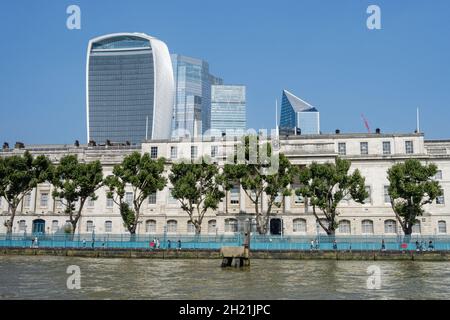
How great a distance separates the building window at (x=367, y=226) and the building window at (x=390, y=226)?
83.0 inches

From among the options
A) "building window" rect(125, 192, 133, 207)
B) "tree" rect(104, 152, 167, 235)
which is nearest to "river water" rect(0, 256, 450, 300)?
"tree" rect(104, 152, 167, 235)

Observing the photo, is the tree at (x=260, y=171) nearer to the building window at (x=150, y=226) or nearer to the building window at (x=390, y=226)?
the building window at (x=390, y=226)

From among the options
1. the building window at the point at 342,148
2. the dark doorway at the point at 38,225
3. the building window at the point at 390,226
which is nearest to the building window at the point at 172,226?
the dark doorway at the point at 38,225

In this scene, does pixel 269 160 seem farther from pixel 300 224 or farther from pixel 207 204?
pixel 300 224

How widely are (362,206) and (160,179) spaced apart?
30.5m

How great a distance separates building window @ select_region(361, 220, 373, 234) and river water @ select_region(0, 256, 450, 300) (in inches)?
1167

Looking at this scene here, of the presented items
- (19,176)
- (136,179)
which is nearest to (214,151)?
(136,179)

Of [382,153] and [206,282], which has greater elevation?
[382,153]

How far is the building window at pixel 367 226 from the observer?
7112 cm

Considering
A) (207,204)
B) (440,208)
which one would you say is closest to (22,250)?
(207,204)

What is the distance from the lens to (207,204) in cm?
6069

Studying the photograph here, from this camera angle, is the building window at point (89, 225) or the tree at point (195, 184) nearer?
the tree at point (195, 184)

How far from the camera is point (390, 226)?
70438 mm
